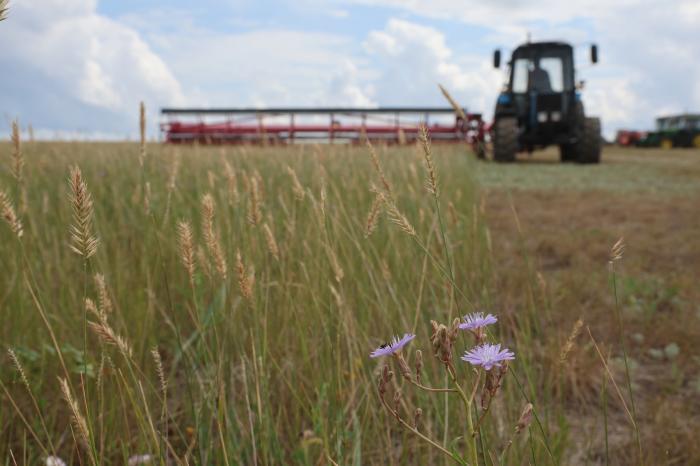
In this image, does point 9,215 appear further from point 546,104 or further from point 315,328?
point 546,104

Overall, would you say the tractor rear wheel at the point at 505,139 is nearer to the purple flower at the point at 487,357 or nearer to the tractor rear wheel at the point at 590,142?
the tractor rear wheel at the point at 590,142

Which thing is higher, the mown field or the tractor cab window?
the tractor cab window

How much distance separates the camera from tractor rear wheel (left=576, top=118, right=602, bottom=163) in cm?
1202

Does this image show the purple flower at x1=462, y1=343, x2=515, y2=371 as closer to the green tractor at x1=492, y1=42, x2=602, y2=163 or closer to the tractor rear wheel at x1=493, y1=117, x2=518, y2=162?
the tractor rear wheel at x1=493, y1=117, x2=518, y2=162

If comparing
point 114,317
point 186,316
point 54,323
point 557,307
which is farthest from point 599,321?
point 54,323

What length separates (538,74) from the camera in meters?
12.6

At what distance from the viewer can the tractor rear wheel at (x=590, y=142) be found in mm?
12023

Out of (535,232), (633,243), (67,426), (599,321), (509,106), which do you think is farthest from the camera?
(509,106)

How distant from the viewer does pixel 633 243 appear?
4020 millimetres

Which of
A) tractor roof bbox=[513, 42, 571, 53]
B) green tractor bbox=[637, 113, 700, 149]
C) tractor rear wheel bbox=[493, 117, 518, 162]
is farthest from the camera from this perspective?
green tractor bbox=[637, 113, 700, 149]

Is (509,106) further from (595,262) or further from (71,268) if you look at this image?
(71,268)

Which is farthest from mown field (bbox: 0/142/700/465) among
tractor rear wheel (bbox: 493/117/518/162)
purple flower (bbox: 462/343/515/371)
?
tractor rear wheel (bbox: 493/117/518/162)

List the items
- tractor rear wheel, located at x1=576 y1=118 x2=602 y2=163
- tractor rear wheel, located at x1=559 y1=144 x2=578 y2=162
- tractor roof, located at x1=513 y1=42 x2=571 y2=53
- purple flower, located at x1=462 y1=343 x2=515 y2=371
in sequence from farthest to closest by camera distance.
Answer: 1. tractor rear wheel, located at x1=559 y1=144 x2=578 y2=162
2. tractor roof, located at x1=513 y1=42 x2=571 y2=53
3. tractor rear wheel, located at x1=576 y1=118 x2=602 y2=163
4. purple flower, located at x1=462 y1=343 x2=515 y2=371

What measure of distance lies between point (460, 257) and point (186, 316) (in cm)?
113
